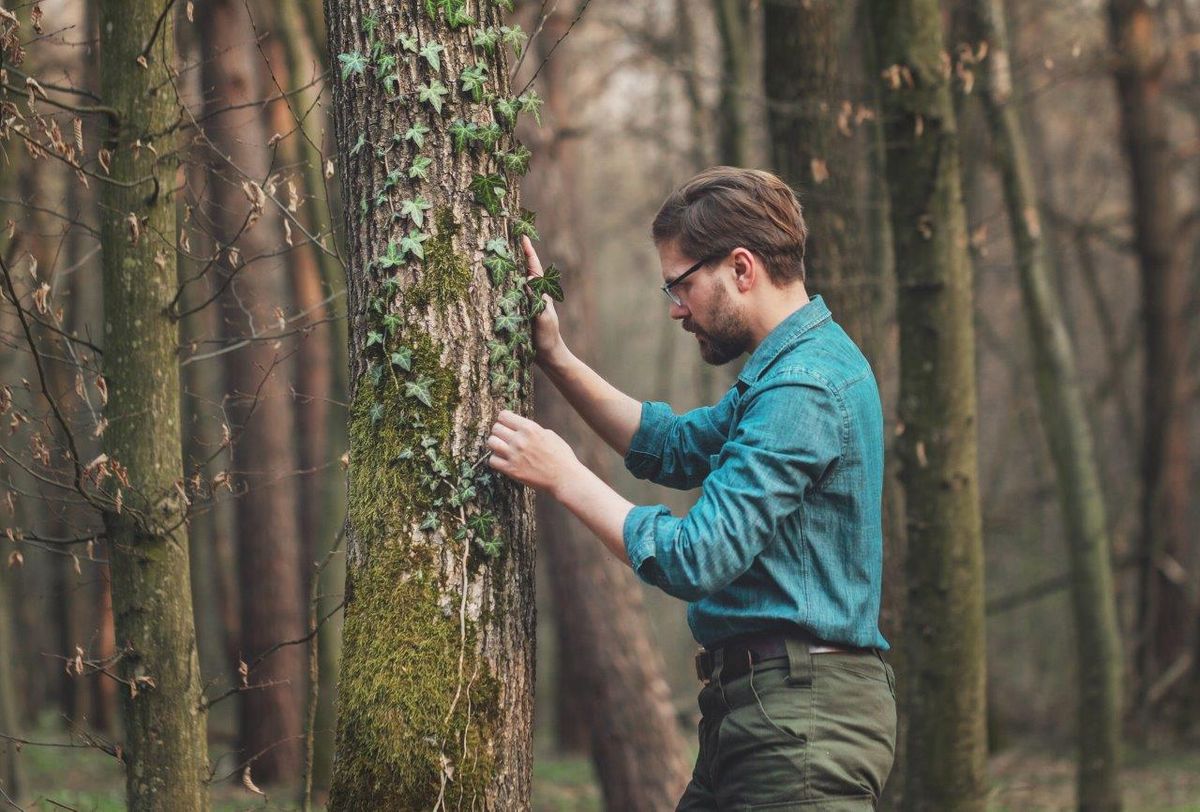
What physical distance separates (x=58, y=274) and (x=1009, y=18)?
10144mm

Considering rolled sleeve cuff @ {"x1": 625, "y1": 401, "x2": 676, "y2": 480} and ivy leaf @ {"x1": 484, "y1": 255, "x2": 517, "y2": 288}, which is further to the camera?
rolled sleeve cuff @ {"x1": 625, "y1": 401, "x2": 676, "y2": 480}

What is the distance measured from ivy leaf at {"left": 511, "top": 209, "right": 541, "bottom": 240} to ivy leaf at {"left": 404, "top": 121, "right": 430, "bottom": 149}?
13.0 inches

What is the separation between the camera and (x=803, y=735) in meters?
2.94

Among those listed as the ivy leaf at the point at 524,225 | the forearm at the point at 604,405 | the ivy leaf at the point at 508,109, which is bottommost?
the forearm at the point at 604,405

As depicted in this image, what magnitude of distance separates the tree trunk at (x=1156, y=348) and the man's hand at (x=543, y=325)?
35.1 feet

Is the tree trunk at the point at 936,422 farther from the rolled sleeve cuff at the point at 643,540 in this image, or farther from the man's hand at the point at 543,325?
the rolled sleeve cuff at the point at 643,540

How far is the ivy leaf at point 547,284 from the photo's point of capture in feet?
10.9

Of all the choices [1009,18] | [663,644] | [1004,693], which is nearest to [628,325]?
[663,644]

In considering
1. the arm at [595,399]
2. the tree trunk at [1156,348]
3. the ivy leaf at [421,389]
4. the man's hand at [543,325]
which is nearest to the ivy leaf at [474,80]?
the man's hand at [543,325]

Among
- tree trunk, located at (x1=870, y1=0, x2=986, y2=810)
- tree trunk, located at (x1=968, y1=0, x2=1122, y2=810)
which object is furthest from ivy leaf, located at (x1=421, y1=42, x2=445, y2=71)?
tree trunk, located at (x1=968, y1=0, x2=1122, y2=810)

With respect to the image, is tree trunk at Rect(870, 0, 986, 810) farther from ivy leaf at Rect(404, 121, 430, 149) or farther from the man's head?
ivy leaf at Rect(404, 121, 430, 149)

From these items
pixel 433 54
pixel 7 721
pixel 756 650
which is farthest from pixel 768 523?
pixel 7 721

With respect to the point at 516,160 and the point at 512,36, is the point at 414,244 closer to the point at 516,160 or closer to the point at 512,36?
the point at 516,160

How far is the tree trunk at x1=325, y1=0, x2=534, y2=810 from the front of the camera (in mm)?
3033
